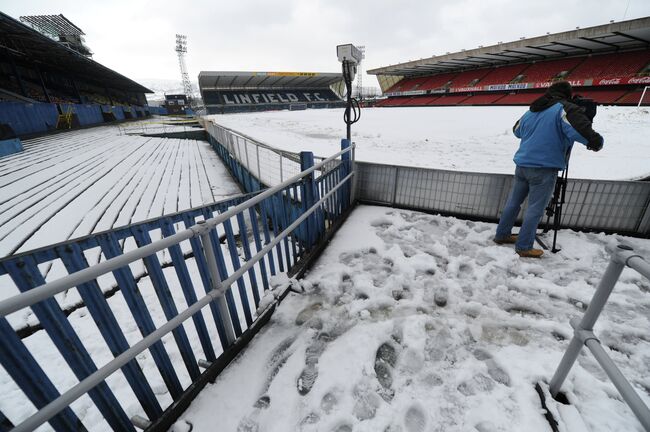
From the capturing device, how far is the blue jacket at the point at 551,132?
7.82 feet

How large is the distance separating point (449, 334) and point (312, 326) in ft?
3.51

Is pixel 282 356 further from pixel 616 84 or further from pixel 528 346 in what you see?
pixel 616 84

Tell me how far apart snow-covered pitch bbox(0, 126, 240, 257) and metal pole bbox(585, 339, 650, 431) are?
19.6 ft

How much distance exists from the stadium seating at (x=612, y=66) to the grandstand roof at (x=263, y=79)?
31.8 meters

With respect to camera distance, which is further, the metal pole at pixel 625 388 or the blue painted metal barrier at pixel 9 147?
the blue painted metal barrier at pixel 9 147

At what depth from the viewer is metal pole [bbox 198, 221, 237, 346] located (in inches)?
60.1

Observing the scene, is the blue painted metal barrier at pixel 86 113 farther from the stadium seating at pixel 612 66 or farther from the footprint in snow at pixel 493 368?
the stadium seating at pixel 612 66

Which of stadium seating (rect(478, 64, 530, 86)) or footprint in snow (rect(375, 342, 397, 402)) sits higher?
stadium seating (rect(478, 64, 530, 86))

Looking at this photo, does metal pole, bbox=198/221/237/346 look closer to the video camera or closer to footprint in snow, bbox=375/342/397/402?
footprint in snow, bbox=375/342/397/402

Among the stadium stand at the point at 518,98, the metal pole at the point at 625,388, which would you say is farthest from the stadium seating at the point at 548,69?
the metal pole at the point at 625,388

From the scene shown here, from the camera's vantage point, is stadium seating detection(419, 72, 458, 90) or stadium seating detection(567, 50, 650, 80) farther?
stadium seating detection(419, 72, 458, 90)

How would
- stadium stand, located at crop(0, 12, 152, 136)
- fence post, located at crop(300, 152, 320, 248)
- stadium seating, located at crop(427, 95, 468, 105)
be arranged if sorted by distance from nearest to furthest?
fence post, located at crop(300, 152, 320, 248)
stadium stand, located at crop(0, 12, 152, 136)
stadium seating, located at crop(427, 95, 468, 105)

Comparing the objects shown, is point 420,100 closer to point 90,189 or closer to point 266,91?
point 266,91

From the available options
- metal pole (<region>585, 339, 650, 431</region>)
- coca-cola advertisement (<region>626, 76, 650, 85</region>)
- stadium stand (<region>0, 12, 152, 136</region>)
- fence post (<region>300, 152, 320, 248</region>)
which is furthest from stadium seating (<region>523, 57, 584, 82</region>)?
stadium stand (<region>0, 12, 152, 136</region>)
